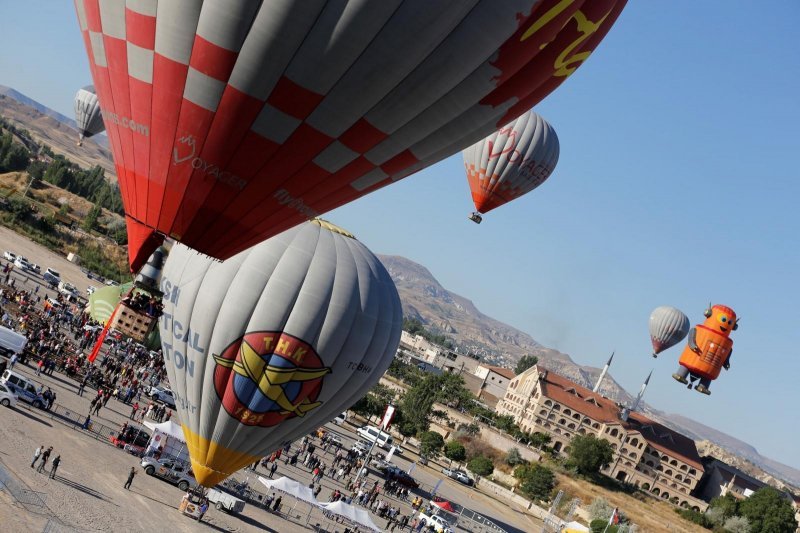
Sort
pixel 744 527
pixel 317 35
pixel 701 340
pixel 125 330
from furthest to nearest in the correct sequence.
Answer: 1. pixel 744 527
2. pixel 701 340
3. pixel 125 330
4. pixel 317 35

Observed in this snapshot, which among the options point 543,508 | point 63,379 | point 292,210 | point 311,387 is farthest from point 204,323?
point 543,508

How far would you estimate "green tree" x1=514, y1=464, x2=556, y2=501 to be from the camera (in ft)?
201

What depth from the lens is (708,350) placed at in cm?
5941

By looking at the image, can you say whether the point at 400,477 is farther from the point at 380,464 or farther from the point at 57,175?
the point at 57,175

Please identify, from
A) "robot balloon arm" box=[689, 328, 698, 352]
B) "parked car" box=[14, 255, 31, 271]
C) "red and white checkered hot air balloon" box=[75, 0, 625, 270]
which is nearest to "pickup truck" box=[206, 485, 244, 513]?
"red and white checkered hot air balloon" box=[75, 0, 625, 270]

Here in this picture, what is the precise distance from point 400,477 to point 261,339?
28.0m

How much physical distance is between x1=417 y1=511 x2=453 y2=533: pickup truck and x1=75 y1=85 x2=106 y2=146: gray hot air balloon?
49046 millimetres

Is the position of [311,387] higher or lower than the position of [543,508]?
higher

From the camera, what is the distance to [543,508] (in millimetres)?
60656

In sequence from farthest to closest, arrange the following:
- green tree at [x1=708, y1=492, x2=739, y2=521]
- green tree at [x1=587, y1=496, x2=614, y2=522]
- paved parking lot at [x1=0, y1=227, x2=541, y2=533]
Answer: green tree at [x1=708, y1=492, x2=739, y2=521]
green tree at [x1=587, y1=496, x2=614, y2=522]
paved parking lot at [x1=0, y1=227, x2=541, y2=533]

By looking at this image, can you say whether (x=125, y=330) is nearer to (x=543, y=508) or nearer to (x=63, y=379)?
(x=63, y=379)

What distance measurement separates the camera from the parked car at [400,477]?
47078 millimetres

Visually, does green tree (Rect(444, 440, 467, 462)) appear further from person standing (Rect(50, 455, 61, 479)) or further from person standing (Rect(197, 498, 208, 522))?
person standing (Rect(50, 455, 61, 479))

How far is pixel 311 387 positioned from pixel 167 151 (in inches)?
427
